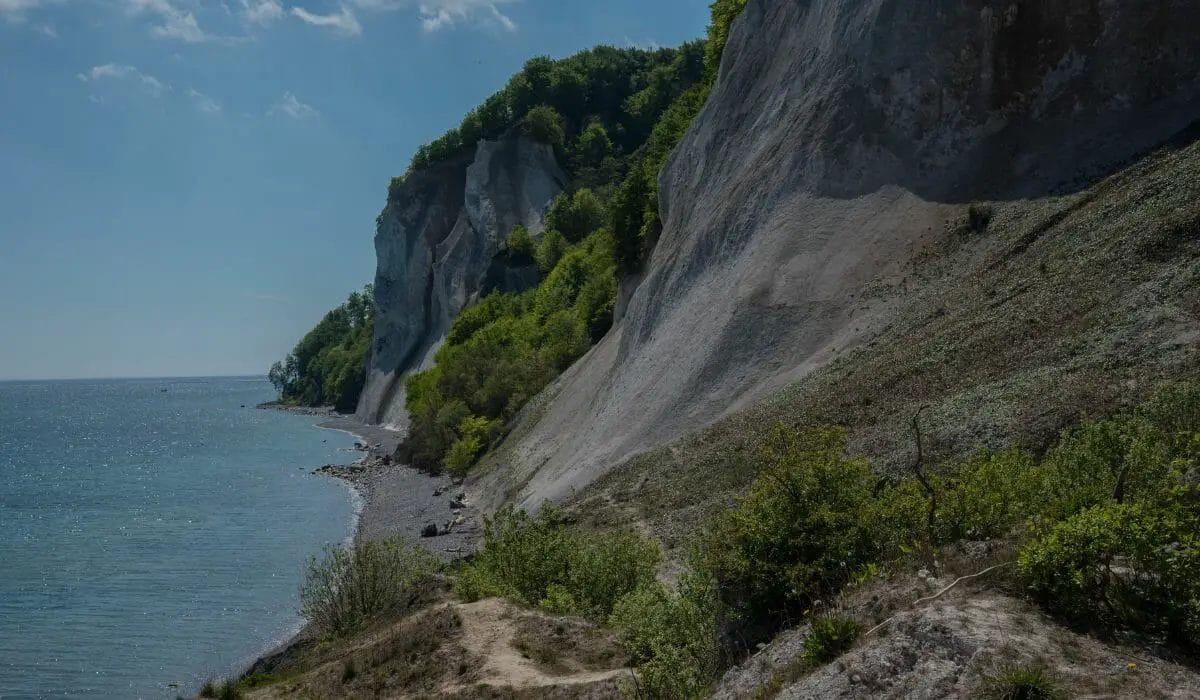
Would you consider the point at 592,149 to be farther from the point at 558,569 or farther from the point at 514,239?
the point at 558,569

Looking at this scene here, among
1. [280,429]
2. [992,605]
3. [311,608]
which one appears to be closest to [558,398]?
[311,608]

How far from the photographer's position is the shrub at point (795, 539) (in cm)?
1139

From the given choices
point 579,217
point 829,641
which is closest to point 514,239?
point 579,217

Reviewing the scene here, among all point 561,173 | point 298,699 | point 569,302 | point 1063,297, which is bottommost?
point 298,699

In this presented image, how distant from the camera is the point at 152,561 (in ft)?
129

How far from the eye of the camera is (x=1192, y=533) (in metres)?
7.80

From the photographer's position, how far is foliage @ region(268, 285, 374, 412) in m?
136

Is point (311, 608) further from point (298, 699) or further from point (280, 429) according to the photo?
point (280, 429)

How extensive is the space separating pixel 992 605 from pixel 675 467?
19058 millimetres

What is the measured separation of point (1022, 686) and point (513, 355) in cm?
5974

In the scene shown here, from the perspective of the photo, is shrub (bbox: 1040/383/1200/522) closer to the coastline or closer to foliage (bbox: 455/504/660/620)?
foliage (bbox: 455/504/660/620)

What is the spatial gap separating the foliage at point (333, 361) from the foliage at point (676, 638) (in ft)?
401

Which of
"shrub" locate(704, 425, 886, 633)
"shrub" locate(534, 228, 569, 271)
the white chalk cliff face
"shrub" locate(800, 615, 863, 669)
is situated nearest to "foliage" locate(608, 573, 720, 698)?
"shrub" locate(704, 425, 886, 633)

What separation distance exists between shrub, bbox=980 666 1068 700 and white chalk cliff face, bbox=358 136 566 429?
81.4m
